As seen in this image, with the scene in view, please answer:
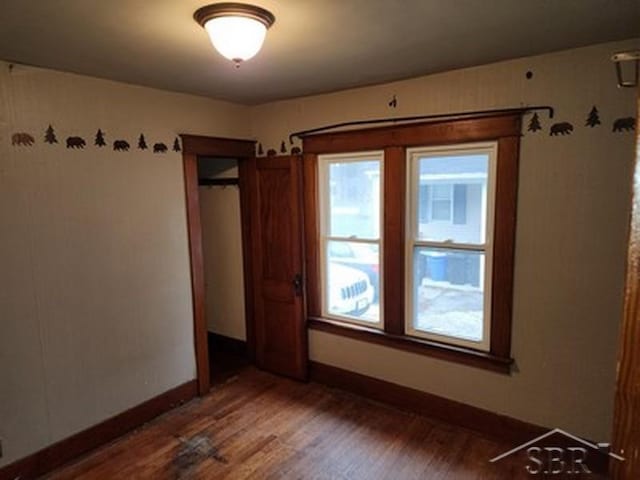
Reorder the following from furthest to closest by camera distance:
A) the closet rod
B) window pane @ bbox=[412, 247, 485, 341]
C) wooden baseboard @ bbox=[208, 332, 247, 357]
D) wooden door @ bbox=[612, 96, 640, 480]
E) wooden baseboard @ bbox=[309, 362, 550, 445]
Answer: wooden baseboard @ bbox=[208, 332, 247, 357] → the closet rod → window pane @ bbox=[412, 247, 485, 341] → wooden baseboard @ bbox=[309, 362, 550, 445] → wooden door @ bbox=[612, 96, 640, 480]

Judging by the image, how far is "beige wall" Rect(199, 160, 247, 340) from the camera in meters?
4.11

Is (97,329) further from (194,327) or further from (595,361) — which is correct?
(595,361)

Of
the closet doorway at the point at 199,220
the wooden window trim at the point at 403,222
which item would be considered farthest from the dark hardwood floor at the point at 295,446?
the wooden window trim at the point at 403,222

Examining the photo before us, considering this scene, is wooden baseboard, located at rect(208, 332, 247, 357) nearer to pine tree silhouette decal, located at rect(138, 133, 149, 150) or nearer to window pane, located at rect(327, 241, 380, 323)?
window pane, located at rect(327, 241, 380, 323)

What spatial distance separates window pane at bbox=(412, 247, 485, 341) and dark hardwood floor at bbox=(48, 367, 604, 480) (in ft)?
2.40

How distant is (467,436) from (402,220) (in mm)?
1597

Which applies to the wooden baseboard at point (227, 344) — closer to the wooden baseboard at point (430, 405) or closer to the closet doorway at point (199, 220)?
the closet doorway at point (199, 220)

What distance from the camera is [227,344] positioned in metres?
4.43

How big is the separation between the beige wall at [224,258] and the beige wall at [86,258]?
82 centimetres

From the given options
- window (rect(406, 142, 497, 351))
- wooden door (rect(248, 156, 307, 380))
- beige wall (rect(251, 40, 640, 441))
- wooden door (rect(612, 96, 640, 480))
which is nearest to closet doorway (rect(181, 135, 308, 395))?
wooden door (rect(248, 156, 307, 380))

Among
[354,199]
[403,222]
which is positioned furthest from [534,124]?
[354,199]

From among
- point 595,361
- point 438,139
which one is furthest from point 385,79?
point 595,361

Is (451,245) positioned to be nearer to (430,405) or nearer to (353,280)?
(353,280)

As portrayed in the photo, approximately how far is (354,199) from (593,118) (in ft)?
5.58
